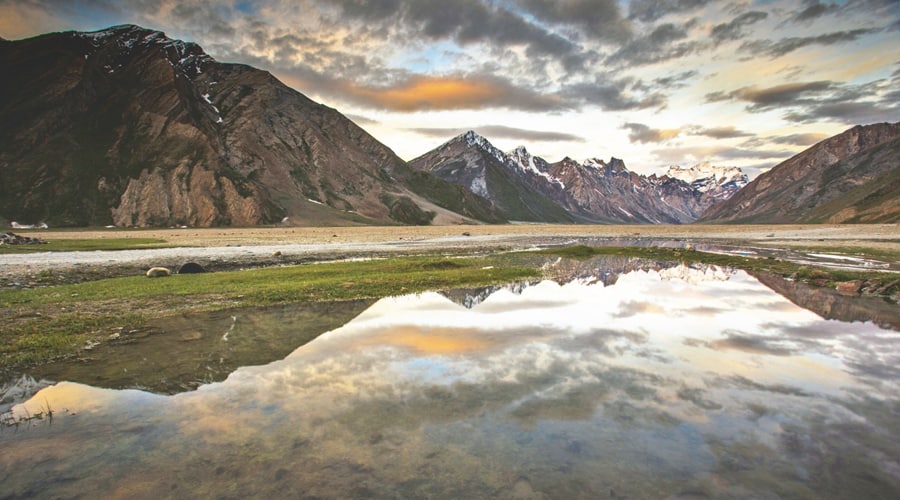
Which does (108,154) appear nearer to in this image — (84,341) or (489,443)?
(84,341)

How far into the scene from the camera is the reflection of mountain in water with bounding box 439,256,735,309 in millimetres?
26688

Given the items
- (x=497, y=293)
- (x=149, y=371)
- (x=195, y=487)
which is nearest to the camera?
(x=195, y=487)

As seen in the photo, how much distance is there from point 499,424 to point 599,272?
30545 mm

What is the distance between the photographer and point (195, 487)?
712 cm

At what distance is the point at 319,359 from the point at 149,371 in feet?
15.0

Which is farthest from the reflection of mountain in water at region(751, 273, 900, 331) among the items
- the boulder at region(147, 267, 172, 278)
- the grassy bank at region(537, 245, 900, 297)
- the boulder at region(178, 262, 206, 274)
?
the boulder at region(178, 262, 206, 274)

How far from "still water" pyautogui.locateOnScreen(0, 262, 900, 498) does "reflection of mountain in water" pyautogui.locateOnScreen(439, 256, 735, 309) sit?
1002 cm

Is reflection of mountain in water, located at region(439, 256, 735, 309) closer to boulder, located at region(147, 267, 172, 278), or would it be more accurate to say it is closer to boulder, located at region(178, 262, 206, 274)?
boulder, located at region(147, 267, 172, 278)

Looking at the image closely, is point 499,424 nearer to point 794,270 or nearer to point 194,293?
point 194,293

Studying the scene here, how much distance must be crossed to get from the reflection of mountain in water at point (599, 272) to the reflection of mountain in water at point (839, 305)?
18.8 ft

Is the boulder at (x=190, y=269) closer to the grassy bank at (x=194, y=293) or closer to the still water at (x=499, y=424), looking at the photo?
the grassy bank at (x=194, y=293)

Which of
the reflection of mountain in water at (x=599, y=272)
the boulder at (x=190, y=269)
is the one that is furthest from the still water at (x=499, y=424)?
the boulder at (x=190, y=269)

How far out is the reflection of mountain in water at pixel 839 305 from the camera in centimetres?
1952

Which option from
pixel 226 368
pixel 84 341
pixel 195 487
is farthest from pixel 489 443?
pixel 84 341
